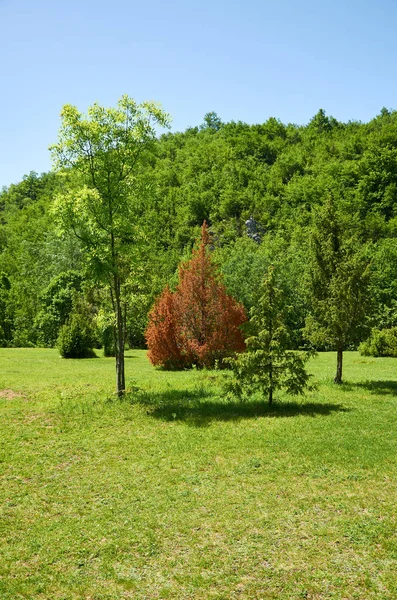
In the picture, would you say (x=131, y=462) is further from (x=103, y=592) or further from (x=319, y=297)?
(x=319, y=297)

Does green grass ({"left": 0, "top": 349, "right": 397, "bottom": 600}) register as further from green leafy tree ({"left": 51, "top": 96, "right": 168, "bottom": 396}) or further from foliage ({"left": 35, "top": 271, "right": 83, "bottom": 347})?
foliage ({"left": 35, "top": 271, "right": 83, "bottom": 347})

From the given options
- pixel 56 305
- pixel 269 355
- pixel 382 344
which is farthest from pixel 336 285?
pixel 56 305

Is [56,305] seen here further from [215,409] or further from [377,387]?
[377,387]

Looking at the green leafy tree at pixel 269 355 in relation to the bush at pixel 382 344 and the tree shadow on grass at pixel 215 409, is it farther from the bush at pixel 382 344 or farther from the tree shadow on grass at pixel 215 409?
the bush at pixel 382 344

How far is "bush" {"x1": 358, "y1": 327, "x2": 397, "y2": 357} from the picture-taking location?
128ft

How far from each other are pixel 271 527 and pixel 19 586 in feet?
14.9

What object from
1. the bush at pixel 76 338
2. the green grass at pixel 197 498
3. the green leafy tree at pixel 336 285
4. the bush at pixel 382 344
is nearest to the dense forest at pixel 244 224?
the green leafy tree at pixel 336 285

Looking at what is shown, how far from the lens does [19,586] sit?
7.24 metres

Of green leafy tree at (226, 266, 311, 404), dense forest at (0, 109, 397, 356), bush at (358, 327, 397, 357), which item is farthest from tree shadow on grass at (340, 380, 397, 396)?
bush at (358, 327, 397, 357)

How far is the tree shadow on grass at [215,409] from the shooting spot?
16.5m

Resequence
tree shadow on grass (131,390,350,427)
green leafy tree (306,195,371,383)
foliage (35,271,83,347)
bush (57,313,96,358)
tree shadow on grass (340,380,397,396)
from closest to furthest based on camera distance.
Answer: tree shadow on grass (131,390,350,427) → tree shadow on grass (340,380,397,396) → green leafy tree (306,195,371,383) → bush (57,313,96,358) → foliage (35,271,83,347)

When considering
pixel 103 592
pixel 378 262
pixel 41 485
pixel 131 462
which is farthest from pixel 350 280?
pixel 378 262

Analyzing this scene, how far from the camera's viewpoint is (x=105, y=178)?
18172 millimetres

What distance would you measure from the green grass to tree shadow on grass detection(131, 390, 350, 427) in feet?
0.25
